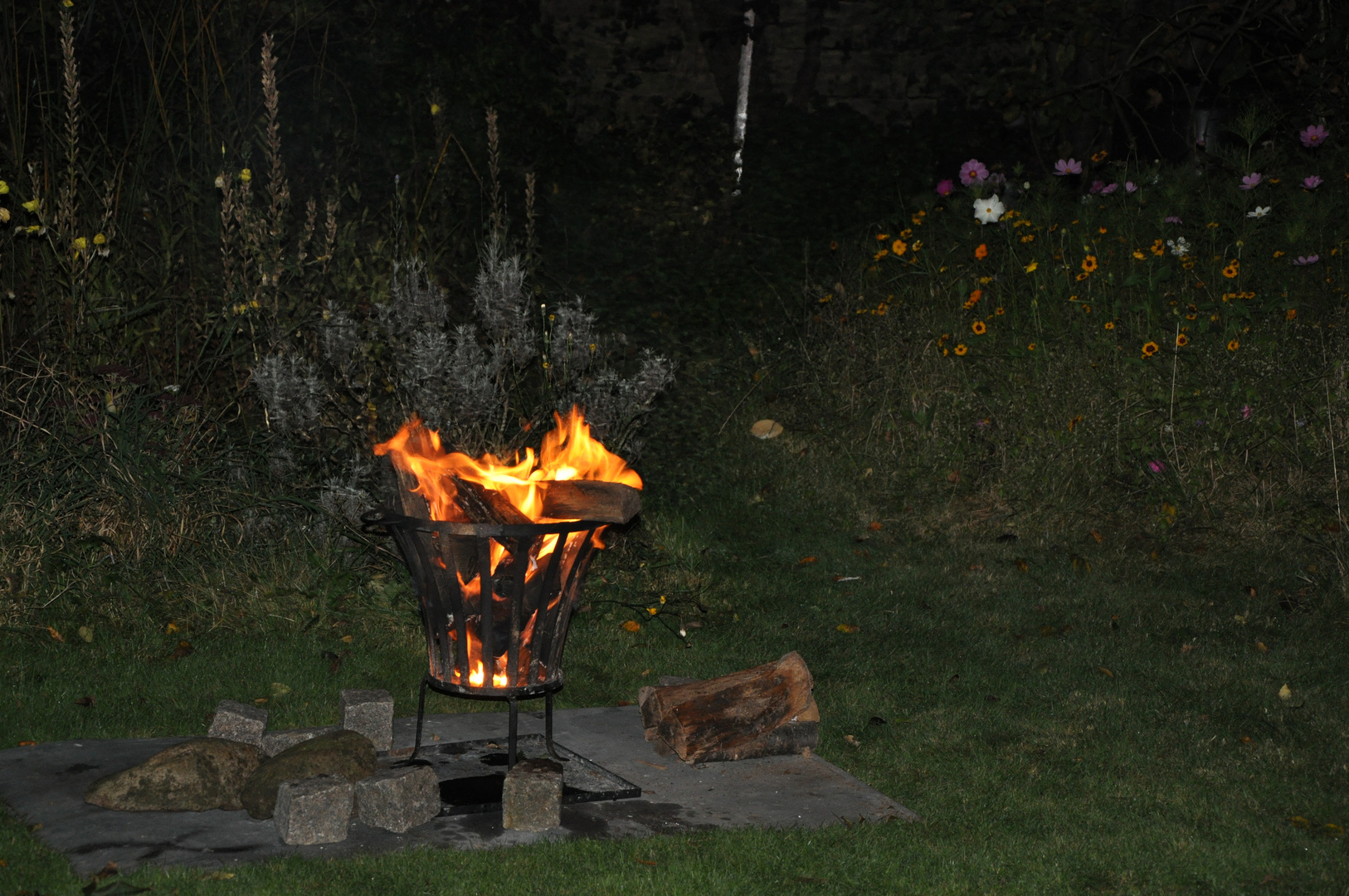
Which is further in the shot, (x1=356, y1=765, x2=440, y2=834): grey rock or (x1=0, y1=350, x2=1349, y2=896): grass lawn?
(x1=356, y1=765, x2=440, y2=834): grey rock

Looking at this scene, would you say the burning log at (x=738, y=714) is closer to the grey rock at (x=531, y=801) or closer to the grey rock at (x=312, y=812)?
the grey rock at (x=531, y=801)

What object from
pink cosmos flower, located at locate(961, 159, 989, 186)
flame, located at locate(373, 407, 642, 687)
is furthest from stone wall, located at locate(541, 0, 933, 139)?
flame, located at locate(373, 407, 642, 687)

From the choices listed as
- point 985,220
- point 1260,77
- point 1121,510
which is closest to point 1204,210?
point 985,220

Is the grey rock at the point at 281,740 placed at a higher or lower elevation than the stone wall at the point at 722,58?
lower

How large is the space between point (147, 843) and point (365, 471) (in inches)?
88.6

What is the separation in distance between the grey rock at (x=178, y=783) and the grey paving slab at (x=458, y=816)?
0.04m

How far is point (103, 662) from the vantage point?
16.2 ft

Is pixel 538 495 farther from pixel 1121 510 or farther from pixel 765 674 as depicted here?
pixel 1121 510

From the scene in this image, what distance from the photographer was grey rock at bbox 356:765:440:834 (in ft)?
11.7

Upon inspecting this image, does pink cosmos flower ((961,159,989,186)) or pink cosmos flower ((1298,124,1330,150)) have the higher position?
pink cosmos flower ((1298,124,1330,150))

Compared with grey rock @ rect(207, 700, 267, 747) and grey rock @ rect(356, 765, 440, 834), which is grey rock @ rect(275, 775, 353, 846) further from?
grey rock @ rect(207, 700, 267, 747)

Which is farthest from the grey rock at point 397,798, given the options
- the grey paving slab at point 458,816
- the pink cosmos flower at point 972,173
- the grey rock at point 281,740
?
the pink cosmos flower at point 972,173

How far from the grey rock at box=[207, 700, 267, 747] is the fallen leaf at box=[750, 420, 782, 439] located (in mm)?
4439

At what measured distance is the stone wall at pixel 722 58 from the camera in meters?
10.6
